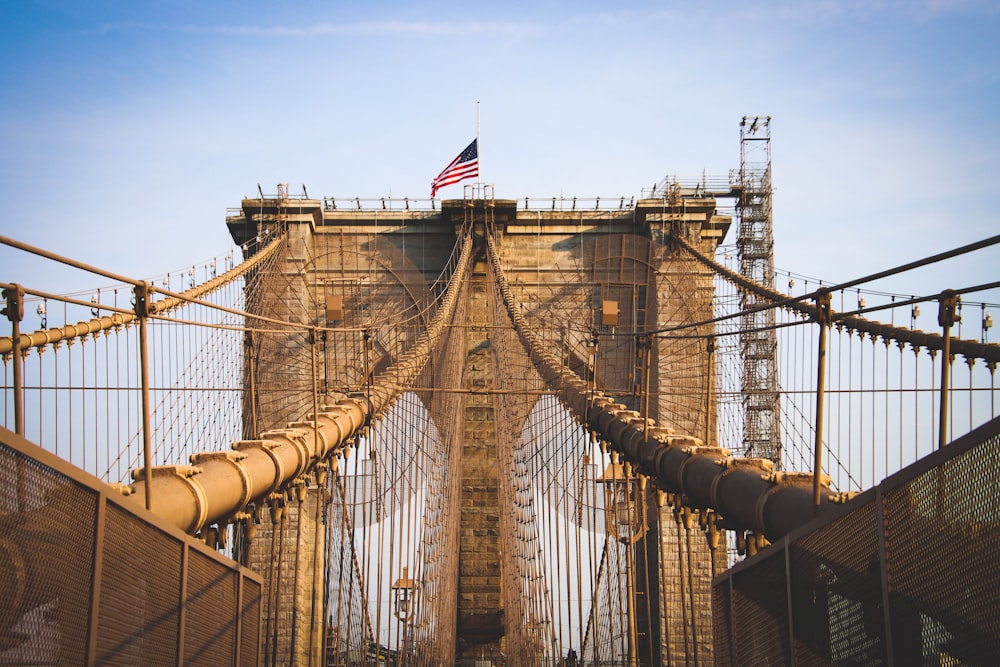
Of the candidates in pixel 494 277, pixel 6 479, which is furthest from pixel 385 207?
pixel 6 479

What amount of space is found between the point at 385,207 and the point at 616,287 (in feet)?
15.5

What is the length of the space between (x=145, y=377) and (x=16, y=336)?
76 centimetres

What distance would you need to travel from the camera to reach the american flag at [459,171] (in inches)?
766

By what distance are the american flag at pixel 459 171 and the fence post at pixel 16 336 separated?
16.6m

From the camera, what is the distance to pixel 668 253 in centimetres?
1902

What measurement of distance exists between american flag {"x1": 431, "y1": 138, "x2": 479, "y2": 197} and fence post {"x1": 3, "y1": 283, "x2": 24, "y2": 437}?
16.6 meters

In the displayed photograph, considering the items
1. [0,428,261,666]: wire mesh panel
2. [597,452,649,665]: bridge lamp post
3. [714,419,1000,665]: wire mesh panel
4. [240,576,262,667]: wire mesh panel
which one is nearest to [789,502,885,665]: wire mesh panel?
[714,419,1000,665]: wire mesh panel

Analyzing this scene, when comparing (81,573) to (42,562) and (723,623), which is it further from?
(723,623)

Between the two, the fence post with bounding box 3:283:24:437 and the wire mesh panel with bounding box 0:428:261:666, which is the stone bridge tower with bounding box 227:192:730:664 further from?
the fence post with bounding box 3:283:24:437

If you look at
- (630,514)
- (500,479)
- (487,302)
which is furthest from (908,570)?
(487,302)

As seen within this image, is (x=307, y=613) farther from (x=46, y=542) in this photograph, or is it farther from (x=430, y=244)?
(x=46, y=542)

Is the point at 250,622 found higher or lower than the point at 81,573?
lower

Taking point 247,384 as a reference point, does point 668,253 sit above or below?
above

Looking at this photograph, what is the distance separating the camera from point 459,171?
19.6 m
